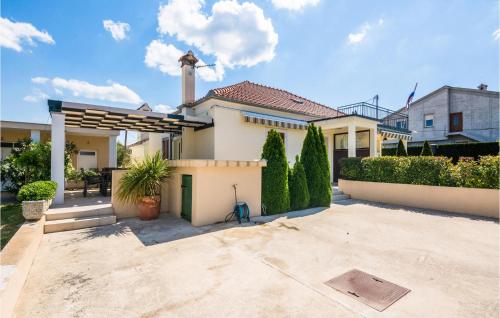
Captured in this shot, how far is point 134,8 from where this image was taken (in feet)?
35.3

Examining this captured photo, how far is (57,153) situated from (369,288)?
12661 mm

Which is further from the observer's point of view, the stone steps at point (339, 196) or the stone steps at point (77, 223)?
the stone steps at point (339, 196)

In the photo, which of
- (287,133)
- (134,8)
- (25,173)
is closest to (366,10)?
(287,133)

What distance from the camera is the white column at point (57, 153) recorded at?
397 inches

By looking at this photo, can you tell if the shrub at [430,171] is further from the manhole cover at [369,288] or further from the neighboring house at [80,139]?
the neighboring house at [80,139]

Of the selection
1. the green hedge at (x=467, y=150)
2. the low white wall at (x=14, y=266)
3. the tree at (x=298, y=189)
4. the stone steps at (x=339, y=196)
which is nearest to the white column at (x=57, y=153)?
the low white wall at (x=14, y=266)

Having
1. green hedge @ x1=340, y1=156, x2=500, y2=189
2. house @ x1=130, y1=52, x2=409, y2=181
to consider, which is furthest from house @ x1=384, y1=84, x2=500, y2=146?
green hedge @ x1=340, y1=156, x2=500, y2=189

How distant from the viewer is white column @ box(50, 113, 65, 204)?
10.1 metres

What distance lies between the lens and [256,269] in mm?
5121

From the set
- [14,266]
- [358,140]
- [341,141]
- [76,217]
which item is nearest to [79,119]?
[76,217]

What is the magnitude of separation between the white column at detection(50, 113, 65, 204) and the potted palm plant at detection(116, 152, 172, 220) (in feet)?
9.87

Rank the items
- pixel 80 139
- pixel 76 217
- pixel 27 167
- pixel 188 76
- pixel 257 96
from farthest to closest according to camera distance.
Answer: pixel 80 139 < pixel 257 96 < pixel 188 76 < pixel 27 167 < pixel 76 217

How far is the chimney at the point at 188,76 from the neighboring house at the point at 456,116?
2514cm

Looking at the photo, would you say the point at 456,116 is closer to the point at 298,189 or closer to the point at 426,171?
the point at 426,171
